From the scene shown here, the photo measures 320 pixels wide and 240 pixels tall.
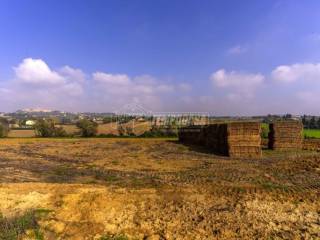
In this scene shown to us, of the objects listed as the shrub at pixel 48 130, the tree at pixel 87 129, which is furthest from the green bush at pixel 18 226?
the shrub at pixel 48 130

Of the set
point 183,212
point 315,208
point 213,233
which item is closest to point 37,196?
point 183,212

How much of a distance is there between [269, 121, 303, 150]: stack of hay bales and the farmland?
17.1ft

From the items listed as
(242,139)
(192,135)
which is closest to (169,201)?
(242,139)

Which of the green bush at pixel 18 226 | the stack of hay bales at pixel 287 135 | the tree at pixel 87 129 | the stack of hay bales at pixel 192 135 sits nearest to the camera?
the green bush at pixel 18 226

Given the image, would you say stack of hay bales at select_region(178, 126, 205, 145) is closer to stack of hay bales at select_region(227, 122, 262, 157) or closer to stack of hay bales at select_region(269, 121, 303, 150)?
stack of hay bales at select_region(269, 121, 303, 150)

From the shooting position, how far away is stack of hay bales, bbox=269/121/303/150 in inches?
783

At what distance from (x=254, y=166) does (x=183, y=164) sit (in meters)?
3.20

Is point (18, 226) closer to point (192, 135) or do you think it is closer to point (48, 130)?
point (192, 135)

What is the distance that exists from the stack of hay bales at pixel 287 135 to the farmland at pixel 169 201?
5218mm

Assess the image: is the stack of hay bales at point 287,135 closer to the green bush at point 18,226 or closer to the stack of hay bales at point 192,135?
the stack of hay bales at point 192,135

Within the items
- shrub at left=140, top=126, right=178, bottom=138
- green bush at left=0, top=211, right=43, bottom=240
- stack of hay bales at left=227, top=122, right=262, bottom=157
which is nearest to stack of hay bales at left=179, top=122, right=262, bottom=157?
stack of hay bales at left=227, top=122, right=262, bottom=157

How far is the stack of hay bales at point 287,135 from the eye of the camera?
65.3 feet

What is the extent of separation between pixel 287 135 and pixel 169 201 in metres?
13.3

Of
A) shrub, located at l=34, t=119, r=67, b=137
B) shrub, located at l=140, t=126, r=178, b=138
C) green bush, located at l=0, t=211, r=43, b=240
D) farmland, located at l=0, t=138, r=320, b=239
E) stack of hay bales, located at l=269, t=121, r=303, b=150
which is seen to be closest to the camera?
green bush, located at l=0, t=211, r=43, b=240
